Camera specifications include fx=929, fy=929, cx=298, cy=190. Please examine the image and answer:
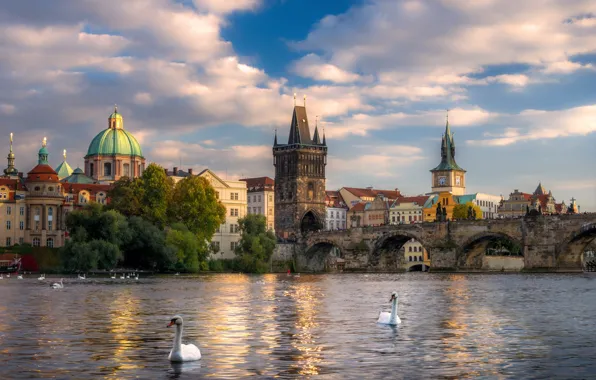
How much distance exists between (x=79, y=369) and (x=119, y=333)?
8.87m

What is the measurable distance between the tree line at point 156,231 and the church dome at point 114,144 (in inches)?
1739

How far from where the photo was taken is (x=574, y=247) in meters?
107

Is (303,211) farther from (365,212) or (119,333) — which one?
(119,333)

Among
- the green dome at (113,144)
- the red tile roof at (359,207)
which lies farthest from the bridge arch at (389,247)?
the red tile roof at (359,207)

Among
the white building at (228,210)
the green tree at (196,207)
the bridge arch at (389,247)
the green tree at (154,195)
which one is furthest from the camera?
the white building at (228,210)

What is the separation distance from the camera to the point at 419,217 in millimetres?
185875

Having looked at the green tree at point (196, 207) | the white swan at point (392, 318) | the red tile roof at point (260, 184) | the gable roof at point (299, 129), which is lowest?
the white swan at point (392, 318)

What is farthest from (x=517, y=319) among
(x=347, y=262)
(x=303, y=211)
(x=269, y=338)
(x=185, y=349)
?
(x=303, y=211)

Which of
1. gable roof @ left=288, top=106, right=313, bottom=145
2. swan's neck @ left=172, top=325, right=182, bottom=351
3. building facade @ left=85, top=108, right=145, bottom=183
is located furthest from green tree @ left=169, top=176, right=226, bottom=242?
swan's neck @ left=172, top=325, right=182, bottom=351

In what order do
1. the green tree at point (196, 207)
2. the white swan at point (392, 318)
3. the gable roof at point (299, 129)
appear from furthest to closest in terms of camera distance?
the gable roof at point (299, 129), the green tree at point (196, 207), the white swan at point (392, 318)

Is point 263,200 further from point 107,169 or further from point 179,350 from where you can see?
point 179,350

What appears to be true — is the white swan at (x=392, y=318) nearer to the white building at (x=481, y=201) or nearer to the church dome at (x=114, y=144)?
the church dome at (x=114, y=144)

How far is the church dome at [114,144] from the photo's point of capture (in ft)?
529

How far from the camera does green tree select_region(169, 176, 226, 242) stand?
110 meters
